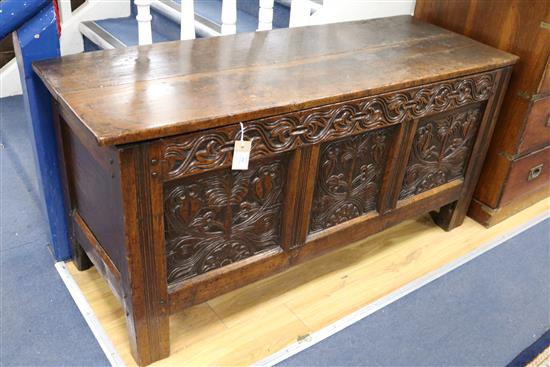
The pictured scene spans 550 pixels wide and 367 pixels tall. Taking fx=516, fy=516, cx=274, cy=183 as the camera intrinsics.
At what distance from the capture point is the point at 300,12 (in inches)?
74.4

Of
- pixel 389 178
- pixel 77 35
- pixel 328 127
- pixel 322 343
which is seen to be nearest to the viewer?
pixel 328 127

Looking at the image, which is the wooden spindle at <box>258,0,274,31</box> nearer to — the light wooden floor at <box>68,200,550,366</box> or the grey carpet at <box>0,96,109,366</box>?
the light wooden floor at <box>68,200,550,366</box>

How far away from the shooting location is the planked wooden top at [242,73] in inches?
43.0

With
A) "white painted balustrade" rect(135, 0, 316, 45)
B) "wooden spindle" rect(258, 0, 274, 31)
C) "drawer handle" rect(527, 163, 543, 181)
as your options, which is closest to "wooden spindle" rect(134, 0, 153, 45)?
"white painted balustrade" rect(135, 0, 316, 45)

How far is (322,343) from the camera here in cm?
149

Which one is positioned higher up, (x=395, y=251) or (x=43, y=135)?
(x=43, y=135)

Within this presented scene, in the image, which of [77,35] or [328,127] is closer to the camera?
[328,127]

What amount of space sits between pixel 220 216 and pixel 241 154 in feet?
0.64

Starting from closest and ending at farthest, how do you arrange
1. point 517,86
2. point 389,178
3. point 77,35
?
point 389,178 < point 517,86 < point 77,35

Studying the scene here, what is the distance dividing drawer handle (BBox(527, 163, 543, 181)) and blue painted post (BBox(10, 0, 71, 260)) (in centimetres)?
171

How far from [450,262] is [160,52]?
48.2 inches

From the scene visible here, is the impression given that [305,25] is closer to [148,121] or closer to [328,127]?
[328,127]

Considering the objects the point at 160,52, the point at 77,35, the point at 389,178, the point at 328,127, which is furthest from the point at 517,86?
the point at 77,35

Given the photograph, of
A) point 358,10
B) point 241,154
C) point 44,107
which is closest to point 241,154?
point 241,154
